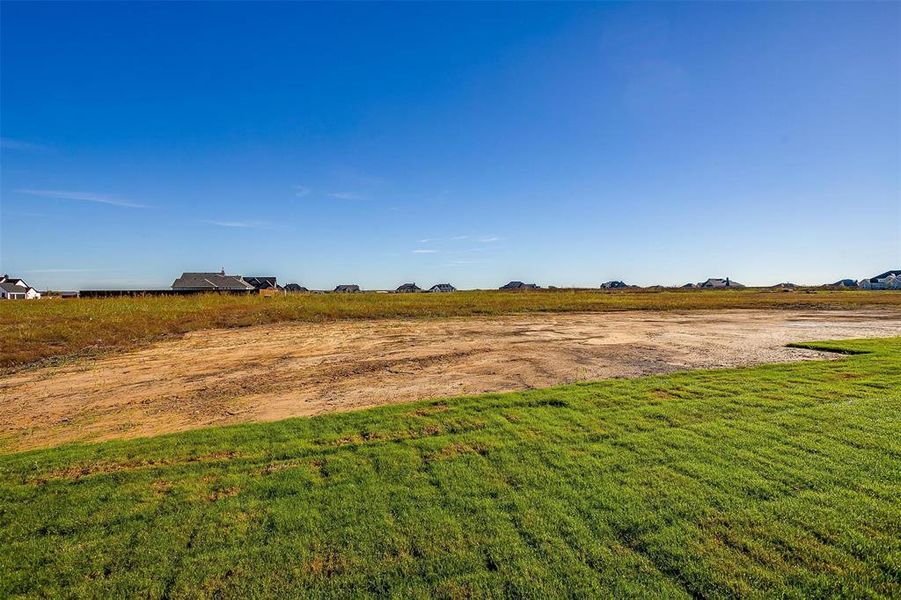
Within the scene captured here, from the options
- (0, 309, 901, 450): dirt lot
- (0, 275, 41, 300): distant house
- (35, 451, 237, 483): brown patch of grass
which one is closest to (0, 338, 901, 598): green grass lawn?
(35, 451, 237, 483): brown patch of grass

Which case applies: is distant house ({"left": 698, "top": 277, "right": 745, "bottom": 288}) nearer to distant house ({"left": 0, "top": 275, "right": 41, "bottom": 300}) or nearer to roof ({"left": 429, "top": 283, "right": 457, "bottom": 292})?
roof ({"left": 429, "top": 283, "right": 457, "bottom": 292})

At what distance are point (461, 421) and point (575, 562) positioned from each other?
11.8 feet

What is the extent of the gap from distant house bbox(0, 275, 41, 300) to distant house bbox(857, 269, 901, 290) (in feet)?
579

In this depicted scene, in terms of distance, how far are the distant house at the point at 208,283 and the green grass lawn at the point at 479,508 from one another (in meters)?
70.0

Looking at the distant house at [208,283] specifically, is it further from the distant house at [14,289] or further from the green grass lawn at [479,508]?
the green grass lawn at [479,508]

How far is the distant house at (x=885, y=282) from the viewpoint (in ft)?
324

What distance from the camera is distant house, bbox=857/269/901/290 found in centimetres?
9881

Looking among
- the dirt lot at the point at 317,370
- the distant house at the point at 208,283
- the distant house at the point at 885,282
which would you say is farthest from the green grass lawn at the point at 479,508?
the distant house at the point at 885,282

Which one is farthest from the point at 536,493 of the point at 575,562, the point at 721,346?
the point at 721,346

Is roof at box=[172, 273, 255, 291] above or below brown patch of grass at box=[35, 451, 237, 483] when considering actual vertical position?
above

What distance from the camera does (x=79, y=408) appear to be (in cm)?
942

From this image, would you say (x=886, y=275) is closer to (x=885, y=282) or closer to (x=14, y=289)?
(x=885, y=282)

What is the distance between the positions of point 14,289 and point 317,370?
100651 millimetres

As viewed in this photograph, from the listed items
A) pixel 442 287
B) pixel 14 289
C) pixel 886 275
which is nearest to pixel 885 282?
pixel 886 275
